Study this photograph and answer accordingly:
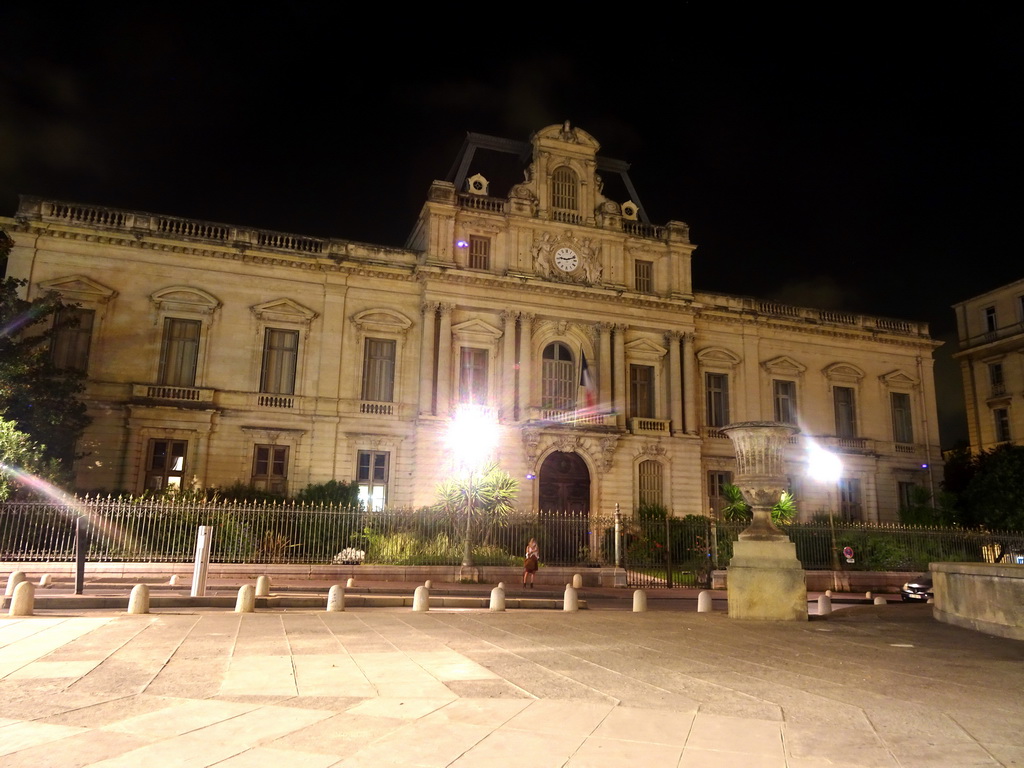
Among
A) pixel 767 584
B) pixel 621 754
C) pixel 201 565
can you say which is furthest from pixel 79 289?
pixel 621 754

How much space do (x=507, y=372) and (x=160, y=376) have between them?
41.4 feet

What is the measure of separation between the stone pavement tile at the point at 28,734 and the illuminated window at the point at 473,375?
22.7 meters

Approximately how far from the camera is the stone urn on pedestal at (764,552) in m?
11.1

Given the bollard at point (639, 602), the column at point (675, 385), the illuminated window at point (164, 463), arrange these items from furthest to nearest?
1. the column at point (675, 385)
2. the illuminated window at point (164, 463)
3. the bollard at point (639, 602)

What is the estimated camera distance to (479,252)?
28516 mm

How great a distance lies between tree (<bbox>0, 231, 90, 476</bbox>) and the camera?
65.0 ft

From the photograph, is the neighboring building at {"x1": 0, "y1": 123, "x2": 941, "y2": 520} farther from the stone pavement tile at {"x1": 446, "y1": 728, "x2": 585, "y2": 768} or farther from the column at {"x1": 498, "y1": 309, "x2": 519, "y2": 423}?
the stone pavement tile at {"x1": 446, "y1": 728, "x2": 585, "y2": 768}

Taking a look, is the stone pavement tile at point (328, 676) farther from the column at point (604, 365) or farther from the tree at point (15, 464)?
the column at point (604, 365)

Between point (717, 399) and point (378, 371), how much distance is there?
15.2 metres

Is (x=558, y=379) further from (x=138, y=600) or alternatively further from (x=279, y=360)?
(x=138, y=600)

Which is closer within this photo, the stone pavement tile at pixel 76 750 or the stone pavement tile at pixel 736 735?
the stone pavement tile at pixel 76 750

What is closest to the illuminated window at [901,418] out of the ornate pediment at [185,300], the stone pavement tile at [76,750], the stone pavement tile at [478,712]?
the ornate pediment at [185,300]

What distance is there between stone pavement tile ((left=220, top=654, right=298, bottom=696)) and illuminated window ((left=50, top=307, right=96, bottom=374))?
21.0 m

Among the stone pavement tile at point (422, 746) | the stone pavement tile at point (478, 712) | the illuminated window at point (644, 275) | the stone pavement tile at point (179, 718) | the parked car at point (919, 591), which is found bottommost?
the parked car at point (919, 591)
